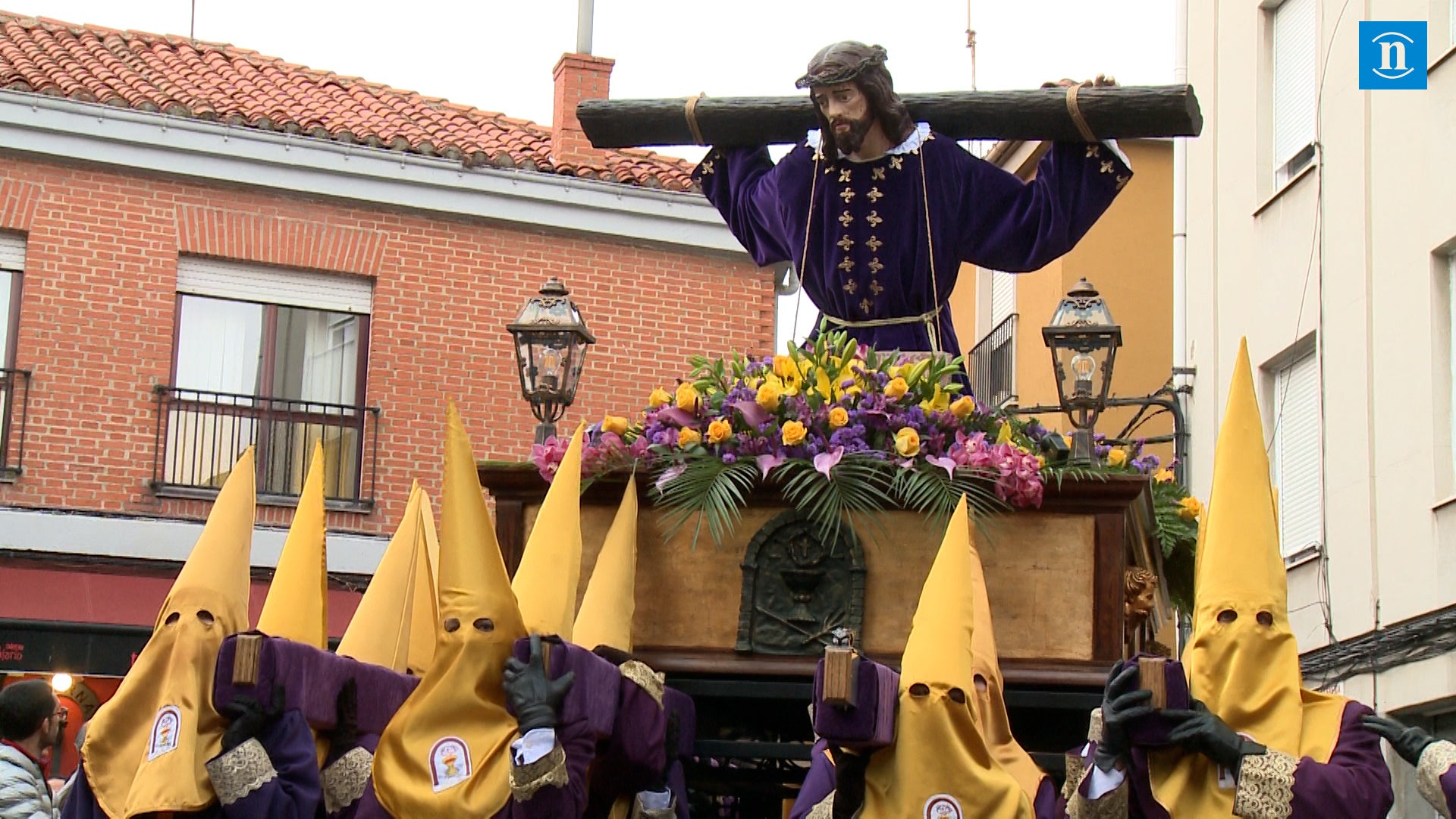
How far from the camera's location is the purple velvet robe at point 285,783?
4.53 m

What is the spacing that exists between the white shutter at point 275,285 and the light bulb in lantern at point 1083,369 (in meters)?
8.79

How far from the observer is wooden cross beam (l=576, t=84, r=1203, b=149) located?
17.5 ft

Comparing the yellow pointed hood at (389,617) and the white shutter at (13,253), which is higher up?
the white shutter at (13,253)

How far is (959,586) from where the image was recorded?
14.8 feet

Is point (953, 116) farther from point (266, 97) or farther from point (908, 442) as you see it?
point (266, 97)

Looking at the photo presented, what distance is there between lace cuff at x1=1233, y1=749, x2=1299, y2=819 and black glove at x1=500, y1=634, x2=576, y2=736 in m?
Result: 1.42

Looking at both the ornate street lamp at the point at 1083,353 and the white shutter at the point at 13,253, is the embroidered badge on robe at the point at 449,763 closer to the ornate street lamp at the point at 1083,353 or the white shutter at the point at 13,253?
the ornate street lamp at the point at 1083,353

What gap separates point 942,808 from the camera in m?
4.46

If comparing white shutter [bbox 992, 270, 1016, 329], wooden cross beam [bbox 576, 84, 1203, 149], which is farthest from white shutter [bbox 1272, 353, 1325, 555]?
wooden cross beam [bbox 576, 84, 1203, 149]

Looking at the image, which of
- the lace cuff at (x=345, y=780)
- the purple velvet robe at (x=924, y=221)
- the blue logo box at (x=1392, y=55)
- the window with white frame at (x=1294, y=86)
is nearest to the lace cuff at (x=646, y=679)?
the lace cuff at (x=345, y=780)

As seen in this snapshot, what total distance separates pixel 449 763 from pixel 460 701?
13 centimetres

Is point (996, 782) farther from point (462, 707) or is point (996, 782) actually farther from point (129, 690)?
point (129, 690)

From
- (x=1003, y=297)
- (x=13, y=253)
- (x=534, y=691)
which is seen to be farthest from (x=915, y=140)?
(x=1003, y=297)

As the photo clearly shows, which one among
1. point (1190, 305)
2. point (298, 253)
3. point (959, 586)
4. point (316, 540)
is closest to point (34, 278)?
point (298, 253)
